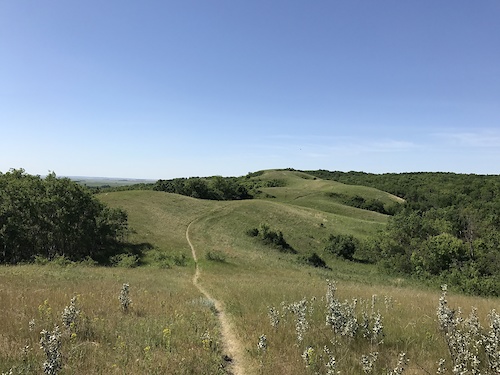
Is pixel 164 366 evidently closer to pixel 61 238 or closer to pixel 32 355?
pixel 32 355

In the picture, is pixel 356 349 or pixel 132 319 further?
pixel 132 319

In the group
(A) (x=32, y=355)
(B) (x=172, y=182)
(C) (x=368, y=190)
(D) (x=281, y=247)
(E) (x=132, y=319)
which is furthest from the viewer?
(C) (x=368, y=190)

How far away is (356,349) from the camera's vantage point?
757 cm

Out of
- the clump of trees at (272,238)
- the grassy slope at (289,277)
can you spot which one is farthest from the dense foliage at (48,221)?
the clump of trees at (272,238)

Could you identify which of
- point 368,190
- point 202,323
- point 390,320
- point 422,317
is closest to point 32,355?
point 202,323

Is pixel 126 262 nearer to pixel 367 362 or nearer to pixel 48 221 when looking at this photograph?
pixel 48 221

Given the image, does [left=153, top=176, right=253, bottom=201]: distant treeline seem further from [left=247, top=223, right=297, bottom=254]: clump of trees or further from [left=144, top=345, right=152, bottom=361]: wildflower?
[left=144, top=345, right=152, bottom=361]: wildflower

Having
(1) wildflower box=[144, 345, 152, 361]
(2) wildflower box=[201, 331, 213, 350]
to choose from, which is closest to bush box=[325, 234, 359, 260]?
(2) wildflower box=[201, 331, 213, 350]

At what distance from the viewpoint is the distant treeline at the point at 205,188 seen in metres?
103

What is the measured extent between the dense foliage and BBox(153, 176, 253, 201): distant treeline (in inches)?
2179

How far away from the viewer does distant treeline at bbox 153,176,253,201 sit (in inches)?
4048

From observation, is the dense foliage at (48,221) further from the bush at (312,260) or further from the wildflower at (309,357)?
the wildflower at (309,357)

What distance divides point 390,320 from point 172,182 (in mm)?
103964

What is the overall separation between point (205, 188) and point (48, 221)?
6460cm
